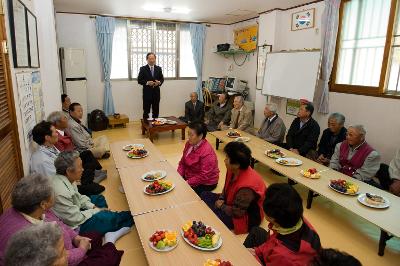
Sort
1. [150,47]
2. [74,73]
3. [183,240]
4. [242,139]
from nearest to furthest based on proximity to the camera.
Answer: [183,240], [242,139], [74,73], [150,47]

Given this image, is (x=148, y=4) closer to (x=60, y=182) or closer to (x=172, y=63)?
(x=172, y=63)

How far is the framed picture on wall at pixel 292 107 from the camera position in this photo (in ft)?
17.4

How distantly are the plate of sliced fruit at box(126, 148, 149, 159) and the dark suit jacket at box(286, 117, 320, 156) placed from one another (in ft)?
7.32

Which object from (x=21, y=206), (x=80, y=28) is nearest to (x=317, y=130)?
(x=21, y=206)

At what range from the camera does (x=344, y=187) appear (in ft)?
8.11

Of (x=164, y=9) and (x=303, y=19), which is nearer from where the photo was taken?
(x=303, y=19)

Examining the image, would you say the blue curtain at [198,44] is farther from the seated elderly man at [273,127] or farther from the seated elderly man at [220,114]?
the seated elderly man at [273,127]

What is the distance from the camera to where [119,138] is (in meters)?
5.55

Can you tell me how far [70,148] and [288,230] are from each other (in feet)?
9.29

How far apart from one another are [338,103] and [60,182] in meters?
4.24

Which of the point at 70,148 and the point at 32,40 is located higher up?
the point at 32,40

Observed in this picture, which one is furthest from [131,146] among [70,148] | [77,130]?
[77,130]

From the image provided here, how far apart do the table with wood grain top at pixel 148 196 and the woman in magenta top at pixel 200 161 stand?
274 millimetres

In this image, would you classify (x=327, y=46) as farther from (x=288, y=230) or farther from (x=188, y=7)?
(x=288, y=230)
